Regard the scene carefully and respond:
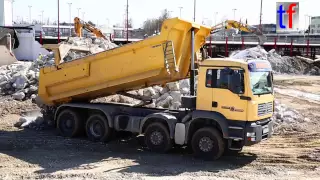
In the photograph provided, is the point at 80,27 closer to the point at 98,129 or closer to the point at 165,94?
the point at 165,94

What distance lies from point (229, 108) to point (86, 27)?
94.6 ft

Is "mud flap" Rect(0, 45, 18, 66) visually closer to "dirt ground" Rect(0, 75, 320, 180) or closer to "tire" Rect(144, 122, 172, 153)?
"dirt ground" Rect(0, 75, 320, 180)

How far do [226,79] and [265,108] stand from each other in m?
1.23

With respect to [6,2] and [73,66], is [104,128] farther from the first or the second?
[6,2]

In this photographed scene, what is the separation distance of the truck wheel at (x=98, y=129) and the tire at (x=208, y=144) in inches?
113

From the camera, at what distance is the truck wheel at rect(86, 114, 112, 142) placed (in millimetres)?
12148

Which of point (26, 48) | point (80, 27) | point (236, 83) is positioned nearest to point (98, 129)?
point (236, 83)

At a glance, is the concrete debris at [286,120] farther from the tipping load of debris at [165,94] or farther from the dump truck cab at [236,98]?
the dump truck cab at [236,98]

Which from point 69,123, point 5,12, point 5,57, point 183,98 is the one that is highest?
point 5,12

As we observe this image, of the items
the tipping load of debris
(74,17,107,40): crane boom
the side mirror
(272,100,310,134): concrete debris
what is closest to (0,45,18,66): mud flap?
(74,17,107,40): crane boom

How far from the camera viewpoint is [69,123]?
13.0 m

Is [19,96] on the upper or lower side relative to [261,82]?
lower

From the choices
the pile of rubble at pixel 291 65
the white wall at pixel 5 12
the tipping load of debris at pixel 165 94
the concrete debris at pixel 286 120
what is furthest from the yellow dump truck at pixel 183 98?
the white wall at pixel 5 12

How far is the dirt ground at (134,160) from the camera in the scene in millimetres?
9133
